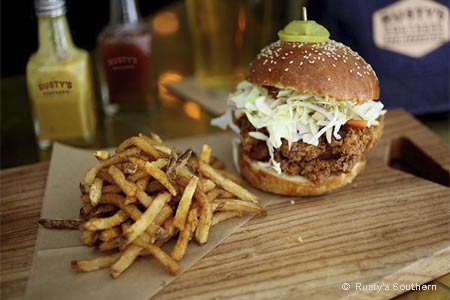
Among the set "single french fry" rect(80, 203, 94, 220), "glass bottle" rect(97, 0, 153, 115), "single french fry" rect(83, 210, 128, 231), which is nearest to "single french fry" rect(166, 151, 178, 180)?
"single french fry" rect(83, 210, 128, 231)

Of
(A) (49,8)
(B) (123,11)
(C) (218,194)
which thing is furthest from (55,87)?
(C) (218,194)

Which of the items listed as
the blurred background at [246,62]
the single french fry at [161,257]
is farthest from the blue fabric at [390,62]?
the single french fry at [161,257]

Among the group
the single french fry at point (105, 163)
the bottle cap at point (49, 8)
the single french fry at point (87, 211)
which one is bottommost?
the single french fry at point (87, 211)

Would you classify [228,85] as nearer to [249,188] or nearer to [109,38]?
[109,38]

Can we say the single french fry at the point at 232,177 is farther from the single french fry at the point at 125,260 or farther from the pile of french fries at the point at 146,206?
the single french fry at the point at 125,260

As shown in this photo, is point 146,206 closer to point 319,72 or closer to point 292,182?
point 292,182

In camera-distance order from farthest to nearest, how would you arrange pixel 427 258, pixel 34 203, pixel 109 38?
pixel 109 38, pixel 34 203, pixel 427 258

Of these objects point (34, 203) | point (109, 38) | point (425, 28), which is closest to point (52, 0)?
point (109, 38)
